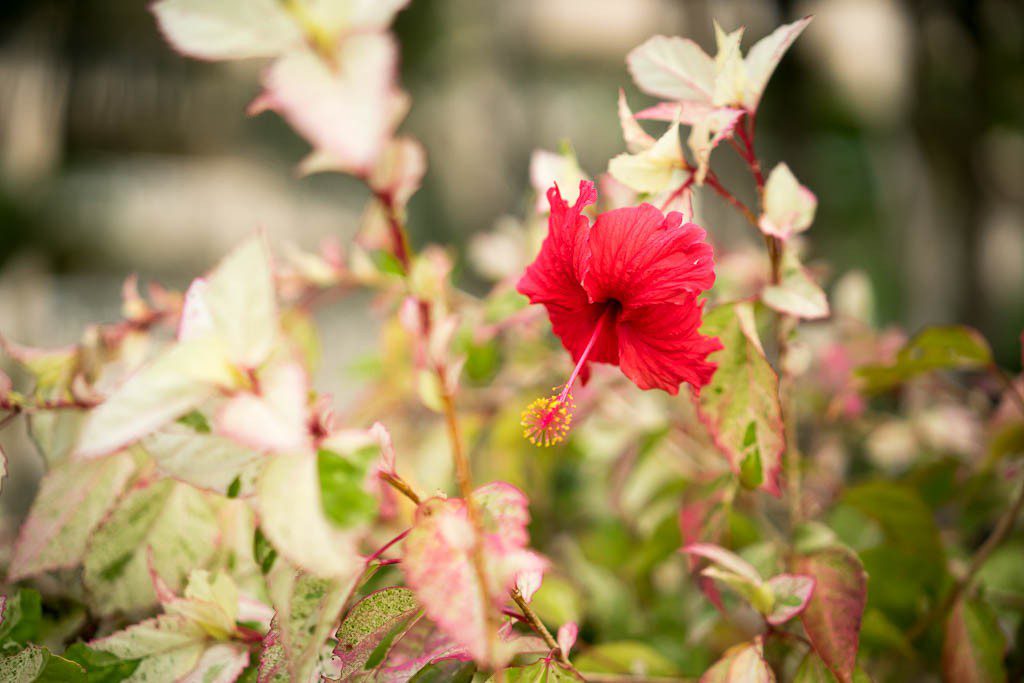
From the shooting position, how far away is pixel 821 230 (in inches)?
52.1

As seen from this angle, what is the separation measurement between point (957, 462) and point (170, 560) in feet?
1.75

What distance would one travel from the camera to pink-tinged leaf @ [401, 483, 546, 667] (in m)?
0.21

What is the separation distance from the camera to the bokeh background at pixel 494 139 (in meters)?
1.14

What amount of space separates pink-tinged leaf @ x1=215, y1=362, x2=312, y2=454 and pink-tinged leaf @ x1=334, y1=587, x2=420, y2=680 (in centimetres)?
9

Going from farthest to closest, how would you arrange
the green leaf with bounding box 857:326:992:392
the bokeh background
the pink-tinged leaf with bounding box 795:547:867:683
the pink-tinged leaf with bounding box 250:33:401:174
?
the bokeh background, the green leaf with bounding box 857:326:992:392, the pink-tinged leaf with bounding box 795:547:867:683, the pink-tinged leaf with bounding box 250:33:401:174

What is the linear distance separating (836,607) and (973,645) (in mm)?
107

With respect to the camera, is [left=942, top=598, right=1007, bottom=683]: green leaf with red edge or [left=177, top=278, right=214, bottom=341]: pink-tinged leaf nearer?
[left=177, top=278, right=214, bottom=341]: pink-tinged leaf

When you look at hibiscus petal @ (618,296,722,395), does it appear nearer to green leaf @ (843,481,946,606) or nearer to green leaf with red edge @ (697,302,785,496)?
green leaf with red edge @ (697,302,785,496)

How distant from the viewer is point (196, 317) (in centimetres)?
25

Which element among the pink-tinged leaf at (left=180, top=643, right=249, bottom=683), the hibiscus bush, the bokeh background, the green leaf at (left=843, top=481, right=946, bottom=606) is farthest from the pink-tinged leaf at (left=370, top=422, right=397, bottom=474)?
the bokeh background

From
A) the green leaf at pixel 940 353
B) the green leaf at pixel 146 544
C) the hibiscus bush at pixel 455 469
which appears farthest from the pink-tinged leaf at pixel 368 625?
the green leaf at pixel 940 353

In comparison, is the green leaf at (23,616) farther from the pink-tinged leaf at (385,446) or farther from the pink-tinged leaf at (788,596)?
the pink-tinged leaf at (788,596)

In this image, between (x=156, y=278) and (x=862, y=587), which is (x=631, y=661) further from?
(x=156, y=278)

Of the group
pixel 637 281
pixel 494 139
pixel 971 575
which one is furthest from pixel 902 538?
pixel 494 139
